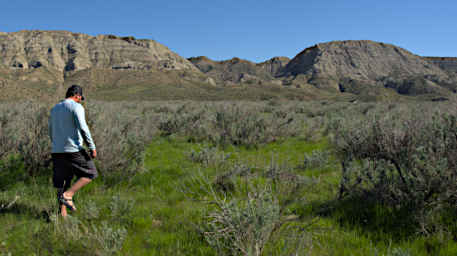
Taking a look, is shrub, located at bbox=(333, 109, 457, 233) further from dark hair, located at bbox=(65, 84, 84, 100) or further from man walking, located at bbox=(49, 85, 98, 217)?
dark hair, located at bbox=(65, 84, 84, 100)

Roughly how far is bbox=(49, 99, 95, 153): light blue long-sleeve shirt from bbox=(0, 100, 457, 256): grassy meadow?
82 cm

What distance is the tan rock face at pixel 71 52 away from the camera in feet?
397

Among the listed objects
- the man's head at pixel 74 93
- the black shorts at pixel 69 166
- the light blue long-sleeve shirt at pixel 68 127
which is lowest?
the black shorts at pixel 69 166

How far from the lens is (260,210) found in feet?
7.52

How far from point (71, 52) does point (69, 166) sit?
160972mm

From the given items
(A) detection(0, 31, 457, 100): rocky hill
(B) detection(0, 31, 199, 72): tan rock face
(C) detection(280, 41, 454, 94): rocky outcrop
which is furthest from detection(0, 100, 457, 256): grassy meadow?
(B) detection(0, 31, 199, 72): tan rock face

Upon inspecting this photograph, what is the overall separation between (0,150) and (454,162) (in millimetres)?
8309

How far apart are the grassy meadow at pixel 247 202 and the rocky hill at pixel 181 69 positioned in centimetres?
6644

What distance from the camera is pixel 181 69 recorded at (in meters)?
130

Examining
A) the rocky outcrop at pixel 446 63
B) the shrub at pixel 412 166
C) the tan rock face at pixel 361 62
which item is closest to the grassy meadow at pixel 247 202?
the shrub at pixel 412 166

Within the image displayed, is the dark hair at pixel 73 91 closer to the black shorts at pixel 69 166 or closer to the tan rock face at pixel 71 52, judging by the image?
the black shorts at pixel 69 166

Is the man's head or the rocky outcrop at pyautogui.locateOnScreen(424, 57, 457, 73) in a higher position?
the rocky outcrop at pyautogui.locateOnScreen(424, 57, 457, 73)

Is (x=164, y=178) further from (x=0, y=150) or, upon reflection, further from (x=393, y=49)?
(x=393, y=49)

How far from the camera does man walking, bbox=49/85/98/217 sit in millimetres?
3396
